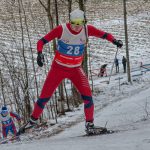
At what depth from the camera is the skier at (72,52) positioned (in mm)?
5875

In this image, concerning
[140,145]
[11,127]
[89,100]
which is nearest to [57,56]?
[89,100]

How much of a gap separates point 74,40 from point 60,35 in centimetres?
27

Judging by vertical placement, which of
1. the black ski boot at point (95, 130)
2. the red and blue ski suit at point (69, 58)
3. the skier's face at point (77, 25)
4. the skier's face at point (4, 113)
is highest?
the skier's face at point (77, 25)

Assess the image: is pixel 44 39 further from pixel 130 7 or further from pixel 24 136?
pixel 130 7

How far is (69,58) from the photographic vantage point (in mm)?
6027

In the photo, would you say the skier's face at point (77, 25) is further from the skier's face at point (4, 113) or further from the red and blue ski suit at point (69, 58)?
the skier's face at point (4, 113)

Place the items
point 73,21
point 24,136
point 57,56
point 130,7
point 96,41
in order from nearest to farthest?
point 73,21, point 57,56, point 24,136, point 96,41, point 130,7

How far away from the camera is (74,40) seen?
5926 mm

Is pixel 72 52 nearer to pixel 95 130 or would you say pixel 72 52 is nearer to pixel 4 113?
pixel 95 130

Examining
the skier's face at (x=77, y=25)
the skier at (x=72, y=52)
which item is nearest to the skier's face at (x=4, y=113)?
the skier at (x=72, y=52)

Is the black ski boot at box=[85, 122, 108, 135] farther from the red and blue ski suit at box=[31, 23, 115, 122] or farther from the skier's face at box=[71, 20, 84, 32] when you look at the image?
the skier's face at box=[71, 20, 84, 32]

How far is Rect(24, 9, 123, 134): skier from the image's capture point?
5875 mm

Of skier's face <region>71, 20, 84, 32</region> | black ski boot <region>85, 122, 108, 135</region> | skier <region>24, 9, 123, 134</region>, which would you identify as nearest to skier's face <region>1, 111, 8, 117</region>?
skier <region>24, 9, 123, 134</region>

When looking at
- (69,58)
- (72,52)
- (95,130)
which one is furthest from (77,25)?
(95,130)
